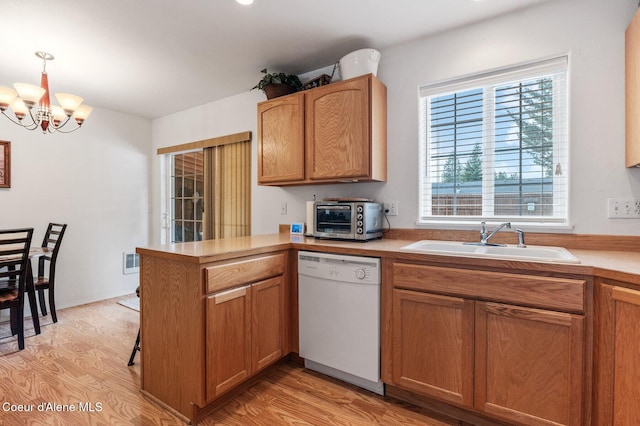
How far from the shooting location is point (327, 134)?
2.35 m

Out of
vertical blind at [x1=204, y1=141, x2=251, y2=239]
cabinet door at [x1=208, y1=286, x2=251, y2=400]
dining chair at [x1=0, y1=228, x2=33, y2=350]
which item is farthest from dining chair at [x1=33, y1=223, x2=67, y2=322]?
cabinet door at [x1=208, y1=286, x2=251, y2=400]

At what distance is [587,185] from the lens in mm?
1813

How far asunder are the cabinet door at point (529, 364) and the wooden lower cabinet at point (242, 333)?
120cm

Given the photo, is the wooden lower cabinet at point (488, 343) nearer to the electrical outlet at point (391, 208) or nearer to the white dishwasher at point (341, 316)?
the white dishwasher at point (341, 316)

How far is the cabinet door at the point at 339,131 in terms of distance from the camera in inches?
86.4

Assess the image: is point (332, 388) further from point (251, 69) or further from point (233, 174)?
point (251, 69)

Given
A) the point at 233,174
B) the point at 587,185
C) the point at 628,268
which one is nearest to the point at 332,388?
the point at 628,268

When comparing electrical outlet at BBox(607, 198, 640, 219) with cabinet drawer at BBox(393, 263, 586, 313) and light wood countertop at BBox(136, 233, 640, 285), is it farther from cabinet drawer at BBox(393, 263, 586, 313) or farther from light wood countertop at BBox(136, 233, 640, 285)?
cabinet drawer at BBox(393, 263, 586, 313)

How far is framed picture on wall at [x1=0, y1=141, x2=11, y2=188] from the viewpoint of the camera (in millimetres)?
3061

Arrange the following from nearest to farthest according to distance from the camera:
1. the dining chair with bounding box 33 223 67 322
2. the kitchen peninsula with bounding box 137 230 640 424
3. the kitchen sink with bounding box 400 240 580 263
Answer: the kitchen peninsula with bounding box 137 230 640 424 < the kitchen sink with bounding box 400 240 580 263 < the dining chair with bounding box 33 223 67 322

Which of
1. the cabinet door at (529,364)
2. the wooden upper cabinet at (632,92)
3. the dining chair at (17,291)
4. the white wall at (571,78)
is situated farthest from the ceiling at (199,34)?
the cabinet door at (529,364)

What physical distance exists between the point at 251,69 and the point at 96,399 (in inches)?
105

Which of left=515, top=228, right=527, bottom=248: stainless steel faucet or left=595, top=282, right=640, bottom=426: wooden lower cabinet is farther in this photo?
left=515, top=228, right=527, bottom=248: stainless steel faucet

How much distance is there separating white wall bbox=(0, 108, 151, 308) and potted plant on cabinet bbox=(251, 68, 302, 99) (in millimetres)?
2441
